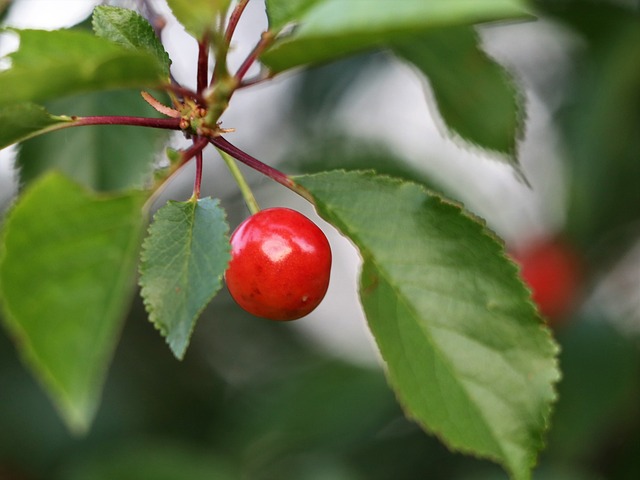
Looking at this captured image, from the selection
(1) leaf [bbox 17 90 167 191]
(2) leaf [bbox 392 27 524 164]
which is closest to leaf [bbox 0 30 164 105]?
(1) leaf [bbox 17 90 167 191]

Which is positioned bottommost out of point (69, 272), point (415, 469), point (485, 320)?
point (415, 469)

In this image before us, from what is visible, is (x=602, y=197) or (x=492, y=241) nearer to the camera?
(x=492, y=241)

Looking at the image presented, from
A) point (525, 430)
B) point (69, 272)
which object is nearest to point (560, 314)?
point (525, 430)

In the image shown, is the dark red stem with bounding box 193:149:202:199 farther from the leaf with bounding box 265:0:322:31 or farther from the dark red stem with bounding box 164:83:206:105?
the leaf with bounding box 265:0:322:31

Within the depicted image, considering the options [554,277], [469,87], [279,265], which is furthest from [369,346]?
[279,265]

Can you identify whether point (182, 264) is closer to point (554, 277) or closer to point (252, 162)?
point (252, 162)

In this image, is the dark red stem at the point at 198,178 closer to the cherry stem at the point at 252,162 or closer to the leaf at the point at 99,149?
the cherry stem at the point at 252,162

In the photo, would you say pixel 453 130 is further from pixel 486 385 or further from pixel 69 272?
pixel 69 272
